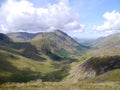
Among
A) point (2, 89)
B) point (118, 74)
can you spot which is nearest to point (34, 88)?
point (2, 89)

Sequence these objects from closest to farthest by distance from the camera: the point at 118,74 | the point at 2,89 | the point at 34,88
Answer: the point at 2,89, the point at 34,88, the point at 118,74

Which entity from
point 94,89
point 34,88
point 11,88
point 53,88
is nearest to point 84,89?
point 94,89

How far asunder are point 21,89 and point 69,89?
212 inches

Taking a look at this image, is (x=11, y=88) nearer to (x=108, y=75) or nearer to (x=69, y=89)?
(x=69, y=89)

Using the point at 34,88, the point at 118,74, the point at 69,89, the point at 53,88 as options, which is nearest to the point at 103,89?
the point at 69,89

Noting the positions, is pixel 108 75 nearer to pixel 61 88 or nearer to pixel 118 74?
pixel 118 74

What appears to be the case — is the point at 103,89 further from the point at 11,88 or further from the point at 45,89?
the point at 11,88

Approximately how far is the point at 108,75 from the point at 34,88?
146202mm

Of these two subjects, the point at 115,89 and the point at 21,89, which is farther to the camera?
the point at 115,89

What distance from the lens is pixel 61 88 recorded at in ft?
95.3

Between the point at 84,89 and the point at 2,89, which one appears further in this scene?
the point at 84,89

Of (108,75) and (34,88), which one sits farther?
(108,75)

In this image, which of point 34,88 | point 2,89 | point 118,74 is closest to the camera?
point 2,89

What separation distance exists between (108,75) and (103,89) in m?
144
